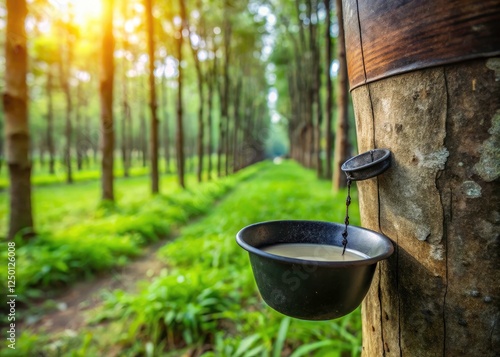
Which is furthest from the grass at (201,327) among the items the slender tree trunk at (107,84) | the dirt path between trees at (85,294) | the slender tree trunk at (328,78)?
the slender tree trunk at (328,78)

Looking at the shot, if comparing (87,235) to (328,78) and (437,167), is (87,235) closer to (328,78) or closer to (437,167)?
(437,167)

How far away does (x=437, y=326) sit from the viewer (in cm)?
95

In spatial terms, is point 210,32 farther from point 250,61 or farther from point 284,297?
point 284,297

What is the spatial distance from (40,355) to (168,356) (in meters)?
1.15

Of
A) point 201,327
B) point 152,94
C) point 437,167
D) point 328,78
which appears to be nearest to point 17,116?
point 201,327

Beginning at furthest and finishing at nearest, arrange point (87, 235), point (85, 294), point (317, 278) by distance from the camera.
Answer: point (87, 235), point (85, 294), point (317, 278)

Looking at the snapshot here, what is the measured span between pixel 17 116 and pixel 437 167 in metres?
6.29

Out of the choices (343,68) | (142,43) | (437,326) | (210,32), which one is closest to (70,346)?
(437,326)

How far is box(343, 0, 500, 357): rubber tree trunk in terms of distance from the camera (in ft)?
2.75

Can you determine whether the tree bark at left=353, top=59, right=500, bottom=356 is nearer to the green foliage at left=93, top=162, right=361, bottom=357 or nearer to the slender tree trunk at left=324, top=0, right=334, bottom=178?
the green foliage at left=93, top=162, right=361, bottom=357

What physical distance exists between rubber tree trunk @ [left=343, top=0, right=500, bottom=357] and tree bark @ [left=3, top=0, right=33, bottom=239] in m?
5.95

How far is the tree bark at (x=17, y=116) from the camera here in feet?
16.7

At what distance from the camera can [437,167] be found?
0.92 metres

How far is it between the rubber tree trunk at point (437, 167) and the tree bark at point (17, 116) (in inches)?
234
